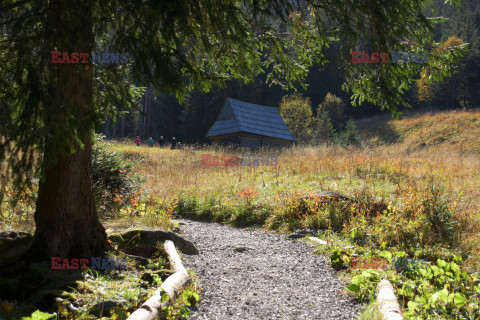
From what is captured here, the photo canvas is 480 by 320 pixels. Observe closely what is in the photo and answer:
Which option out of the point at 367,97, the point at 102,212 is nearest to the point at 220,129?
the point at 102,212

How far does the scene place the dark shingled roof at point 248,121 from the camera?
3048cm

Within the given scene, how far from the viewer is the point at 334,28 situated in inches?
203

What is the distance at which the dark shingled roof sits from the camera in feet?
100

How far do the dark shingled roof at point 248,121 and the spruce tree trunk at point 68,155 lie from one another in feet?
81.0

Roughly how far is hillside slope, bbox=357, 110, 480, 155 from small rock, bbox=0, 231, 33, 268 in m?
26.8

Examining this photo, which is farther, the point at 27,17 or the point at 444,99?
the point at 444,99

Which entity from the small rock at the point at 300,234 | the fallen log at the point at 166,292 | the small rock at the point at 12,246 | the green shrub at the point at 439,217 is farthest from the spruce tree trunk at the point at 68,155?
the green shrub at the point at 439,217

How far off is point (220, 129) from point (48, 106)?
91.8 ft

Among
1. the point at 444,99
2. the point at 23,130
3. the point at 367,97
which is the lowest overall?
the point at 23,130

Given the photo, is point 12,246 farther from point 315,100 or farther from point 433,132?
point 315,100

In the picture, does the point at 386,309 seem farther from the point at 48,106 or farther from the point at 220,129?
the point at 220,129

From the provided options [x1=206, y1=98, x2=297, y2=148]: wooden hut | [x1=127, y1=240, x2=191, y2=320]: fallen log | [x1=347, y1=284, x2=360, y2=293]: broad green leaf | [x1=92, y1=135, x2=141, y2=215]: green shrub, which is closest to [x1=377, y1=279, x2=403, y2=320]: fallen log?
[x1=347, y1=284, x2=360, y2=293]: broad green leaf

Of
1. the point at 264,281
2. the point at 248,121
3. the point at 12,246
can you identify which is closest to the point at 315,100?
the point at 248,121

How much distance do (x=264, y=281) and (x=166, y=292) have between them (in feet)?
6.13
